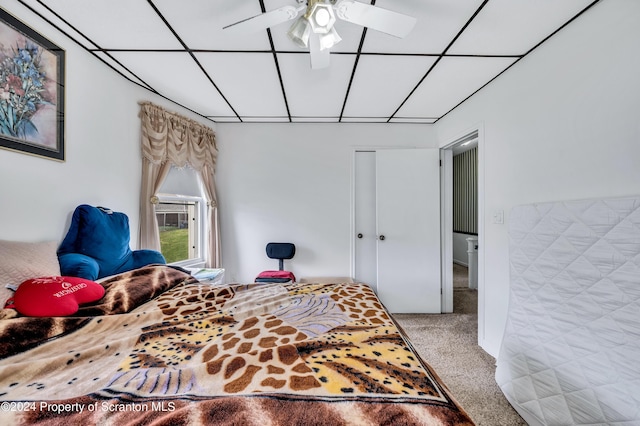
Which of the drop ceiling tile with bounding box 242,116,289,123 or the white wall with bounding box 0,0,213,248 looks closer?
the white wall with bounding box 0,0,213,248

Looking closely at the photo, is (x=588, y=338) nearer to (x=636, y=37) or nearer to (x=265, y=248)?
(x=636, y=37)

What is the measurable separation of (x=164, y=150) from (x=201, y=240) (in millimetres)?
1211

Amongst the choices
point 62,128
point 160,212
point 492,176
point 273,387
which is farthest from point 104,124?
point 492,176

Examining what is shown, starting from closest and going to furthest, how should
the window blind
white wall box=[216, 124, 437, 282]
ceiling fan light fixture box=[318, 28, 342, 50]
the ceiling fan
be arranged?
the ceiling fan → ceiling fan light fixture box=[318, 28, 342, 50] → white wall box=[216, 124, 437, 282] → the window blind

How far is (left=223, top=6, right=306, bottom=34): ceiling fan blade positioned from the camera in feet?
3.77

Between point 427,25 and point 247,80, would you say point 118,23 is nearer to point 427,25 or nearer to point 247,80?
point 247,80

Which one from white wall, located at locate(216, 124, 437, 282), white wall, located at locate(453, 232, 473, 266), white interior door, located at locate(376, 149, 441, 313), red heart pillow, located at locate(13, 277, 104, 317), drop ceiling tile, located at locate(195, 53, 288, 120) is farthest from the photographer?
white wall, located at locate(453, 232, 473, 266)

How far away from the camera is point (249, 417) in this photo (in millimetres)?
619

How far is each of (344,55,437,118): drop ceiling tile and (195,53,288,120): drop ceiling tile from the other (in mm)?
741

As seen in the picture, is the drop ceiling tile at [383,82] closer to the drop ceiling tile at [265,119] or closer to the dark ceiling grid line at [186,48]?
the drop ceiling tile at [265,119]

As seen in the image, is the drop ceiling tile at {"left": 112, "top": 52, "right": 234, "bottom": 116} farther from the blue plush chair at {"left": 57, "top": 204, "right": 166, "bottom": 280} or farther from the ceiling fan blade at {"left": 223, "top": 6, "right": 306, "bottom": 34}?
the blue plush chair at {"left": 57, "top": 204, "right": 166, "bottom": 280}

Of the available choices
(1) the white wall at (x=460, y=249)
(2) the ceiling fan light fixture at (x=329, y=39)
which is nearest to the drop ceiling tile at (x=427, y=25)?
(2) the ceiling fan light fixture at (x=329, y=39)

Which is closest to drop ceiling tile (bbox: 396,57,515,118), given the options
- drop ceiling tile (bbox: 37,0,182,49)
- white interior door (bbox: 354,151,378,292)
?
white interior door (bbox: 354,151,378,292)

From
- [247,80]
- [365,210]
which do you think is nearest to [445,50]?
[247,80]
